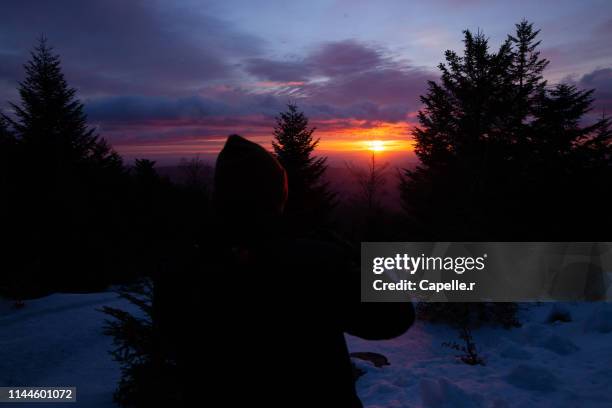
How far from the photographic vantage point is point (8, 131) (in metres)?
18.1

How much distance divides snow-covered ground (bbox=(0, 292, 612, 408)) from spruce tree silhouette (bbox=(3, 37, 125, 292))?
6.54 m

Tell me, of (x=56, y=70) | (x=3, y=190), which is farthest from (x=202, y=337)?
(x=56, y=70)

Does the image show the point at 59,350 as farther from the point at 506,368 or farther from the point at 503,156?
the point at 503,156

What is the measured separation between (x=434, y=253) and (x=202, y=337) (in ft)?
30.3

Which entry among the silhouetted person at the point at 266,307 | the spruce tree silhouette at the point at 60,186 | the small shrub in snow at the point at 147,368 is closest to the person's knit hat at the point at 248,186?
the silhouetted person at the point at 266,307

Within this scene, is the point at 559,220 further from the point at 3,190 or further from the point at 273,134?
the point at 3,190

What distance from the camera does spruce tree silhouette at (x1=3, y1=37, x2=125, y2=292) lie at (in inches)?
605

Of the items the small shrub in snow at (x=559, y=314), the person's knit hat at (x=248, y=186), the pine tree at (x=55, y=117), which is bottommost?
the small shrub in snow at (x=559, y=314)

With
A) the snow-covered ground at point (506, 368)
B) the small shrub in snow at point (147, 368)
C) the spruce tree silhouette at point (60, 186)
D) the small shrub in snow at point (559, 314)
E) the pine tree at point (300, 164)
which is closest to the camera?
the small shrub in snow at point (147, 368)

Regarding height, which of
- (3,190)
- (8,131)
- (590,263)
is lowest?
(590,263)

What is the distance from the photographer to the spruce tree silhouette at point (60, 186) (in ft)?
50.4

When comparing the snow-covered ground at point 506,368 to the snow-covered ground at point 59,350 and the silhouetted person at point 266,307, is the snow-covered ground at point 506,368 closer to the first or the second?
the silhouetted person at point 266,307

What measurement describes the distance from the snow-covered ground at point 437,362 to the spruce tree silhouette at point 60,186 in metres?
6.54

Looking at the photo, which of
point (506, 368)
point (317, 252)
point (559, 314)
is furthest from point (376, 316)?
point (559, 314)
